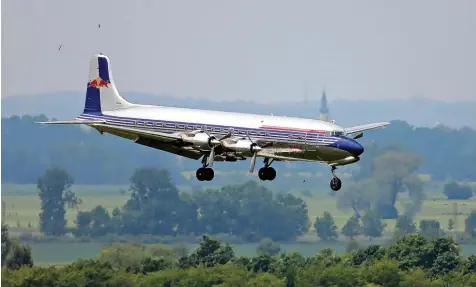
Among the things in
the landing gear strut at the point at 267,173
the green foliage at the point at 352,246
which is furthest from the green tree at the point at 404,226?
the landing gear strut at the point at 267,173

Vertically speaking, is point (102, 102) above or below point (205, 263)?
above

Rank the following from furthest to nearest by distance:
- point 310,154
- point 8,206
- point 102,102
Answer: point 8,206 < point 102,102 < point 310,154

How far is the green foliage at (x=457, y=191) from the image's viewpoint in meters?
167

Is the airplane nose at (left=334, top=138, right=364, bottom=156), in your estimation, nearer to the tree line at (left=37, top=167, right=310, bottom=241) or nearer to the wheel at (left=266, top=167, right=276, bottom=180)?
the wheel at (left=266, top=167, right=276, bottom=180)

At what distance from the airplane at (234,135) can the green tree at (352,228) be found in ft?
255

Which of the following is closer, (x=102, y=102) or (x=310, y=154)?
(x=310, y=154)

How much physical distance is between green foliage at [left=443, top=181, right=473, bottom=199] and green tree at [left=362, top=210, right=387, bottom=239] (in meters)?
11.4

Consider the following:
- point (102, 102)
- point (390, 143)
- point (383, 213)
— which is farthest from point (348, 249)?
point (102, 102)

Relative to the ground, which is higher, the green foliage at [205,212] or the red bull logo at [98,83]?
the red bull logo at [98,83]

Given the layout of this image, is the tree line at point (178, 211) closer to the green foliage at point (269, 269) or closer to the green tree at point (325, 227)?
the green tree at point (325, 227)

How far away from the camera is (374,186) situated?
6319 inches

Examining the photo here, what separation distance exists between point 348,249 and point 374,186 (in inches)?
531

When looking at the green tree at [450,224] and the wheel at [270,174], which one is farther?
Result: the green tree at [450,224]

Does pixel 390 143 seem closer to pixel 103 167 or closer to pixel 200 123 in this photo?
pixel 103 167
